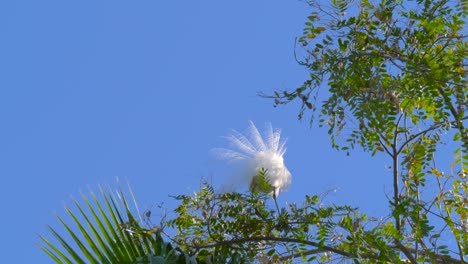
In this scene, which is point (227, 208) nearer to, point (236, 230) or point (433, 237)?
point (236, 230)

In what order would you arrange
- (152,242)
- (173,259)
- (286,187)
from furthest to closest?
(286,187) → (152,242) → (173,259)

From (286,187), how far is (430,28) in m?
0.73

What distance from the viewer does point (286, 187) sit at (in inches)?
133

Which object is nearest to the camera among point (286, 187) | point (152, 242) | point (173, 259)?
point (173, 259)

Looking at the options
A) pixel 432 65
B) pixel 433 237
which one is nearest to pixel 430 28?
pixel 432 65

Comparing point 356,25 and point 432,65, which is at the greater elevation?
point 356,25

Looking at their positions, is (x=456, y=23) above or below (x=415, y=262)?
above

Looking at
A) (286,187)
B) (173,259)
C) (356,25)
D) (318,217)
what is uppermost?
(356,25)

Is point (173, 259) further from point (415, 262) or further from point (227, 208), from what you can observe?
point (415, 262)

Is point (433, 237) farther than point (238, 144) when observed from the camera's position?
No

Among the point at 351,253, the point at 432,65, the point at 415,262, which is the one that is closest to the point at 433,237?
the point at 415,262

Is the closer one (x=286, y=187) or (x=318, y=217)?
(x=318, y=217)

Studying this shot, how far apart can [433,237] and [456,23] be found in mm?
680

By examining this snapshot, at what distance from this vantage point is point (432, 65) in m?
2.95
